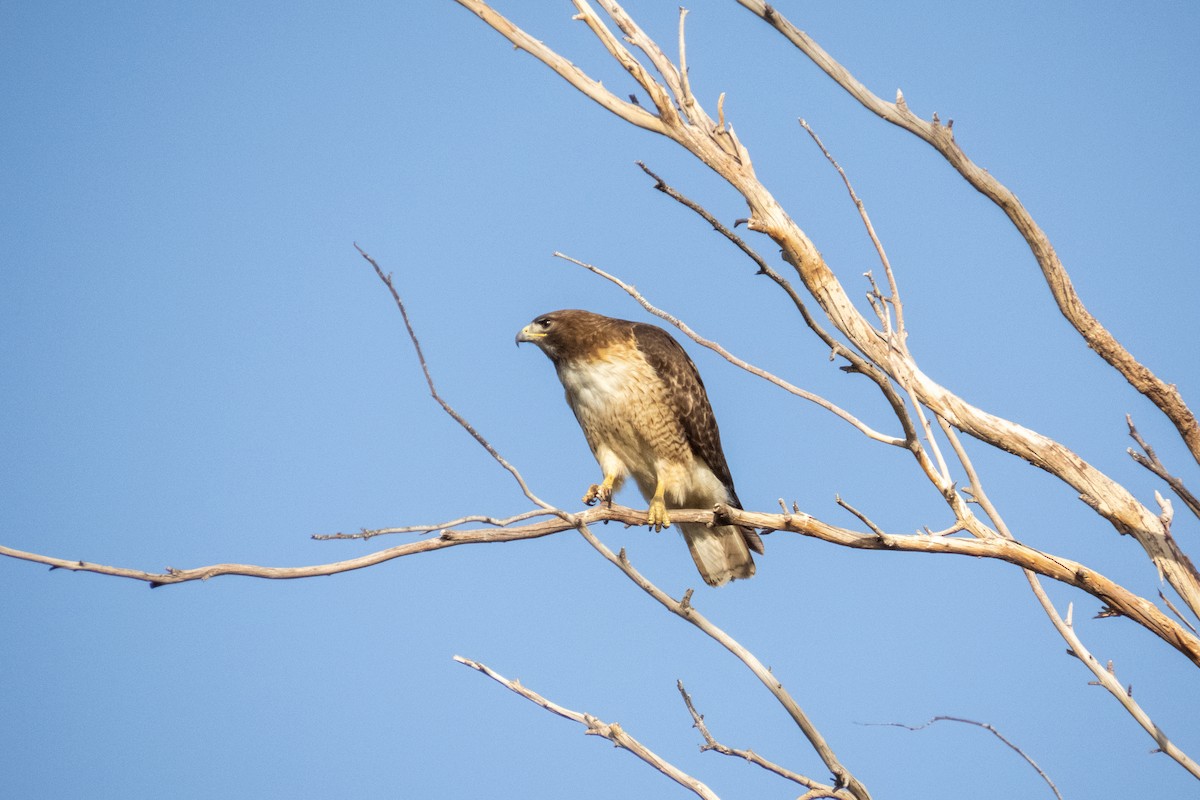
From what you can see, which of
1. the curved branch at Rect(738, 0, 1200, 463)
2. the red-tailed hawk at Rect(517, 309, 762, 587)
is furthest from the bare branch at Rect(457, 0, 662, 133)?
the red-tailed hawk at Rect(517, 309, 762, 587)

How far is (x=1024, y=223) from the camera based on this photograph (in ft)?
15.6

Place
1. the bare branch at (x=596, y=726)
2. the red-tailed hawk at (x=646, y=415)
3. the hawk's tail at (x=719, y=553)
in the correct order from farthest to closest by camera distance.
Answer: the hawk's tail at (x=719, y=553) → the red-tailed hawk at (x=646, y=415) → the bare branch at (x=596, y=726)

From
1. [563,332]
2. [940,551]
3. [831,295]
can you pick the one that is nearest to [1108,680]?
[940,551]

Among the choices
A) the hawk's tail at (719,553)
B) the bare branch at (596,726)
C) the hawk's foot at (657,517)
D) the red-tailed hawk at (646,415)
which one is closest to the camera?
the bare branch at (596,726)

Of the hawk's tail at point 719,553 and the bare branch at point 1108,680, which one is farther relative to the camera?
the hawk's tail at point 719,553

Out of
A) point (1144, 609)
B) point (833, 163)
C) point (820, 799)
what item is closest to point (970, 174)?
point (833, 163)

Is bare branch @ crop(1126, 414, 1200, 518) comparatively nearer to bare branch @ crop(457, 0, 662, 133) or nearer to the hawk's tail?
bare branch @ crop(457, 0, 662, 133)

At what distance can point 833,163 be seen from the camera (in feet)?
15.3

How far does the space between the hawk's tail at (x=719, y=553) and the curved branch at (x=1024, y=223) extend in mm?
3222

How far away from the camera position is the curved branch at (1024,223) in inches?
175

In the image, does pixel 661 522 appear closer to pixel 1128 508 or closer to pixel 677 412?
pixel 677 412

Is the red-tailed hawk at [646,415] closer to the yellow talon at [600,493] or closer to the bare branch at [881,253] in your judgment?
the yellow talon at [600,493]

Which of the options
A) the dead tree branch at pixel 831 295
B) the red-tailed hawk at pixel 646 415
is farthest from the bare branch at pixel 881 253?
the red-tailed hawk at pixel 646 415

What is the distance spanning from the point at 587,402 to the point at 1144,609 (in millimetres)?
3684
